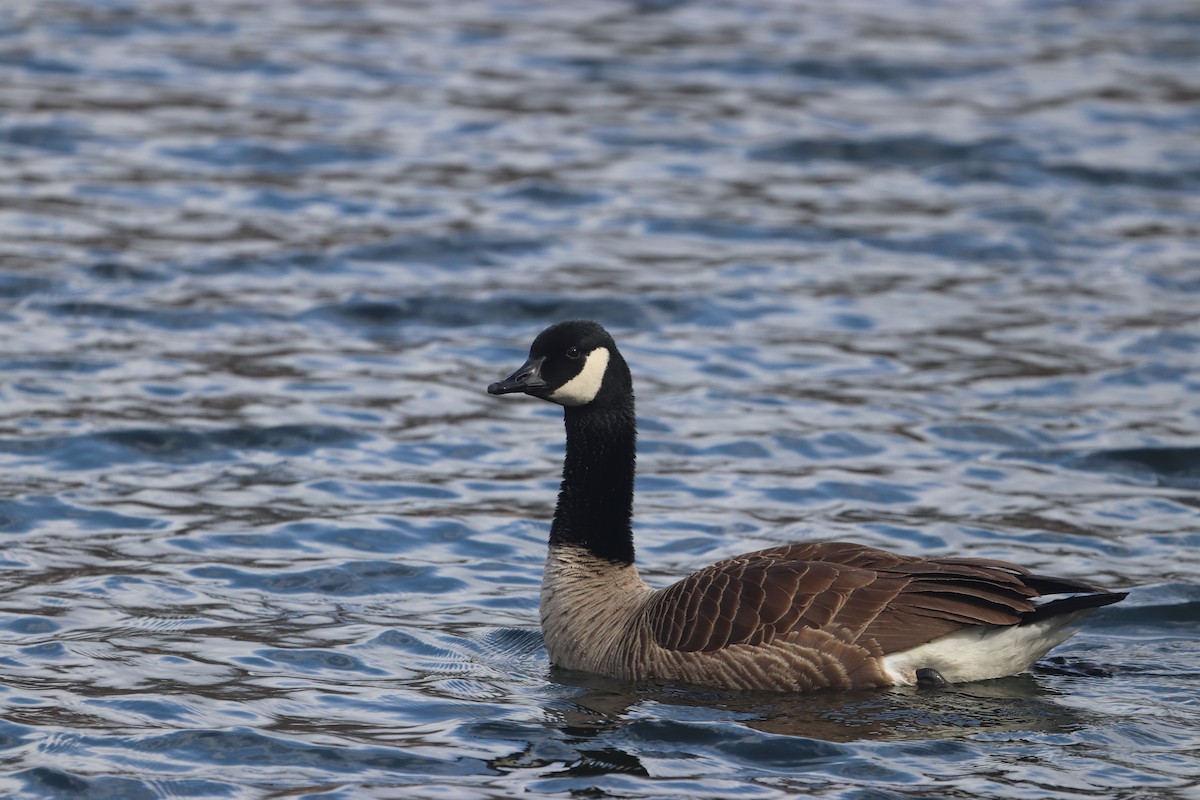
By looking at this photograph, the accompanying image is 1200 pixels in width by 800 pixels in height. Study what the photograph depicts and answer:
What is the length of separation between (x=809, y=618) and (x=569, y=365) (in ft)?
6.41

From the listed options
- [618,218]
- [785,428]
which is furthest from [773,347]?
[618,218]

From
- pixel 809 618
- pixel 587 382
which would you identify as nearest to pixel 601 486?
pixel 587 382

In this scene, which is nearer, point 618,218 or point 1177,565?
point 1177,565

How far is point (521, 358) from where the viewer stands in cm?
1570

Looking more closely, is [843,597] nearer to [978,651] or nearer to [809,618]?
[809,618]

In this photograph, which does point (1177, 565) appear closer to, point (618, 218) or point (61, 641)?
point (61, 641)

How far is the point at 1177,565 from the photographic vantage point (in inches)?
444

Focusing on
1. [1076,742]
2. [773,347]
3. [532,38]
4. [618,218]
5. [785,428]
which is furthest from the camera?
[532,38]

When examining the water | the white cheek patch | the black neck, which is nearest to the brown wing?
the water

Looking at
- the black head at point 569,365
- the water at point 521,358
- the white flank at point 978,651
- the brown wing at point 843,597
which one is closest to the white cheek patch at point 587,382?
the black head at point 569,365

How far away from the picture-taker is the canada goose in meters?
9.06

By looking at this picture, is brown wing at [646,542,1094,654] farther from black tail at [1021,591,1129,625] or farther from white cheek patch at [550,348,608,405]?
white cheek patch at [550,348,608,405]

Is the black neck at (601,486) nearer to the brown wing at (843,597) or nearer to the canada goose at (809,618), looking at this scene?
the canada goose at (809,618)

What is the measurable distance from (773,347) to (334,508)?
16.7 feet
